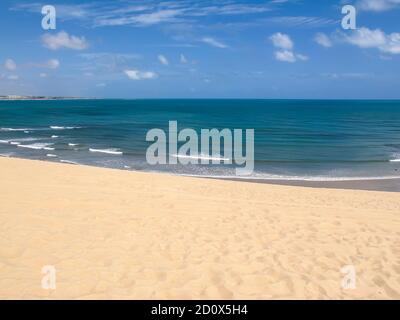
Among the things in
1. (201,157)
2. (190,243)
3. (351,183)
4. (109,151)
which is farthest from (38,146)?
(190,243)

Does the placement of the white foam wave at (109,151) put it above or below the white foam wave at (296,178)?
above

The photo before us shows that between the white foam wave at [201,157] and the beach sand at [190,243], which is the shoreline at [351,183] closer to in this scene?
the beach sand at [190,243]

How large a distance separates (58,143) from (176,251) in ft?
86.4

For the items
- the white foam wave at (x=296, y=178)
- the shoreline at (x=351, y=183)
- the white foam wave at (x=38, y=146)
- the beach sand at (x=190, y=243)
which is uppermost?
the white foam wave at (x=38, y=146)

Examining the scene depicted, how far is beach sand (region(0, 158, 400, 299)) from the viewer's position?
18.0ft

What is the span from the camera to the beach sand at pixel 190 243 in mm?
5477

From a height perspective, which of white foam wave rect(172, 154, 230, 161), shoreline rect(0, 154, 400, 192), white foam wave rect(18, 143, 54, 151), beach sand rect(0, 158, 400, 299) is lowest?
beach sand rect(0, 158, 400, 299)

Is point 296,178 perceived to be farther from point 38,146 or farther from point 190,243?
point 38,146

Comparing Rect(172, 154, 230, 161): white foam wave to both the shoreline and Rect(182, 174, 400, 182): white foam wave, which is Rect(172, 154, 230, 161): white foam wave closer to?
Rect(182, 174, 400, 182): white foam wave

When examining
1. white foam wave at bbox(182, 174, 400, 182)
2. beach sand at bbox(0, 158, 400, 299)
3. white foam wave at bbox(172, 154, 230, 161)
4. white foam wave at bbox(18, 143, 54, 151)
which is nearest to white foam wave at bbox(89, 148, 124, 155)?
white foam wave at bbox(18, 143, 54, 151)

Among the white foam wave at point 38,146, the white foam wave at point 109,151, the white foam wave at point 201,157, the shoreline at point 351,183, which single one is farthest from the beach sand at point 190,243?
the white foam wave at point 38,146

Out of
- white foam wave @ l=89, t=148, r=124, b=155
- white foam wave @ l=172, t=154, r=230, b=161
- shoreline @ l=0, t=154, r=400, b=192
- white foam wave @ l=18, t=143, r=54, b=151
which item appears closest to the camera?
shoreline @ l=0, t=154, r=400, b=192

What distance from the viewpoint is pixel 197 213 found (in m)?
9.61
